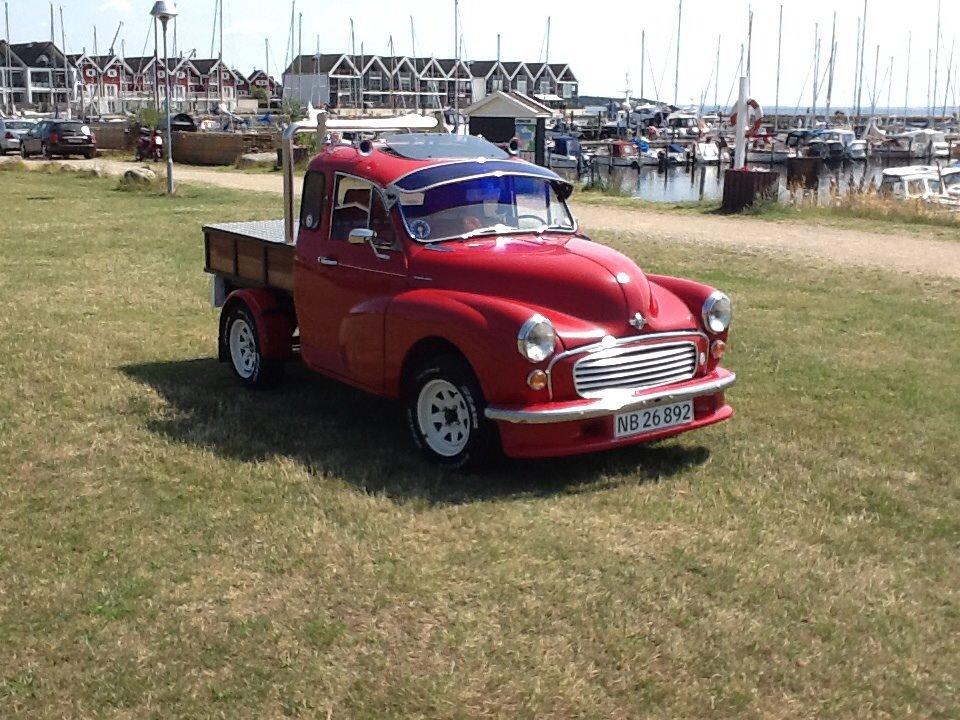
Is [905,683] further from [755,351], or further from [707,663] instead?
[755,351]

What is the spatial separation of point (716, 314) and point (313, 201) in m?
2.74

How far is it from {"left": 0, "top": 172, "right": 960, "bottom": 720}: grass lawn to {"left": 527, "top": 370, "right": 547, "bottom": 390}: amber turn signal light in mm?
593

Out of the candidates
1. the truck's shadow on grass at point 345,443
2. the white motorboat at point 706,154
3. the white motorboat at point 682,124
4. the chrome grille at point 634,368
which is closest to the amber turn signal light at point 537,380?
the chrome grille at point 634,368

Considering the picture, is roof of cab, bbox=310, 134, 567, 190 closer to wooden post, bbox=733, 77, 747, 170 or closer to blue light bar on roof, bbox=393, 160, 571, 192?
→ blue light bar on roof, bbox=393, 160, 571, 192

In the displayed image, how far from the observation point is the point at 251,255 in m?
8.45

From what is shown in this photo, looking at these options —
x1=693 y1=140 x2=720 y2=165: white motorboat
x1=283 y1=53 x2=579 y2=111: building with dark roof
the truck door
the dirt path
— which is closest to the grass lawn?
the truck door

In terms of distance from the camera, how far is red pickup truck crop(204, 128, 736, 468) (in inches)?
237

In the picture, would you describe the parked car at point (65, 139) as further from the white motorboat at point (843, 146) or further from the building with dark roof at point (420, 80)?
the building with dark roof at point (420, 80)

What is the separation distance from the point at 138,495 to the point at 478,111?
23060mm

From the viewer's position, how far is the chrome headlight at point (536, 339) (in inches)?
231

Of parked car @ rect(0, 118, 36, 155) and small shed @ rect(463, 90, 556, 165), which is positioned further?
parked car @ rect(0, 118, 36, 155)

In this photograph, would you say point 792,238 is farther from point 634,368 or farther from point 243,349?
point 634,368

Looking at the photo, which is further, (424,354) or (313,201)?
(313,201)

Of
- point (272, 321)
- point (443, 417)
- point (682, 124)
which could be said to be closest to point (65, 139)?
point (272, 321)
